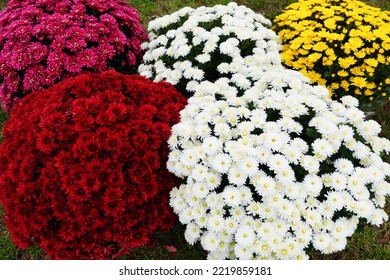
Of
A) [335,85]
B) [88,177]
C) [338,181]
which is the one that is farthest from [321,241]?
[335,85]

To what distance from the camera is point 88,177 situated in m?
2.65

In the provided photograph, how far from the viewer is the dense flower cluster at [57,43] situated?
3.80 metres

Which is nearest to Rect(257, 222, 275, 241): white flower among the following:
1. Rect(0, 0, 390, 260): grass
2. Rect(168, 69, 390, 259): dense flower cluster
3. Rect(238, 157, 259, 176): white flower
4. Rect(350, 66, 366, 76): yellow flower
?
Rect(168, 69, 390, 259): dense flower cluster

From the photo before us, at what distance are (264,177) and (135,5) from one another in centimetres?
468

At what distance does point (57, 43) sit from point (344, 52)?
265cm

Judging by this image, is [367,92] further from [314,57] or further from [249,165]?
[249,165]

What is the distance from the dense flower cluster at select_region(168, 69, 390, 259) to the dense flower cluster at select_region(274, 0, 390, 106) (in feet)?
3.12

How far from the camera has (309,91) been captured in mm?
3264

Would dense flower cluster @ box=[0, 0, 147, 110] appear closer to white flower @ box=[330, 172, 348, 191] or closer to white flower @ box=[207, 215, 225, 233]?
white flower @ box=[207, 215, 225, 233]

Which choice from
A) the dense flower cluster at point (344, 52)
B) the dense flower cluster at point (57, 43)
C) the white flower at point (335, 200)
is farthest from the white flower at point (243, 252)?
the dense flower cluster at point (57, 43)

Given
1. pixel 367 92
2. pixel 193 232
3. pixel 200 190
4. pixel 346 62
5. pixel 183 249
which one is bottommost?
pixel 183 249

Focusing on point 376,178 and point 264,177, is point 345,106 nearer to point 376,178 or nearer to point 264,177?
point 376,178

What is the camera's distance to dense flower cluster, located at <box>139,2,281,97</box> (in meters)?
3.62

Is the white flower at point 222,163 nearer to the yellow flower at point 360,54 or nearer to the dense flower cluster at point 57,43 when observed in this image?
the dense flower cluster at point 57,43
